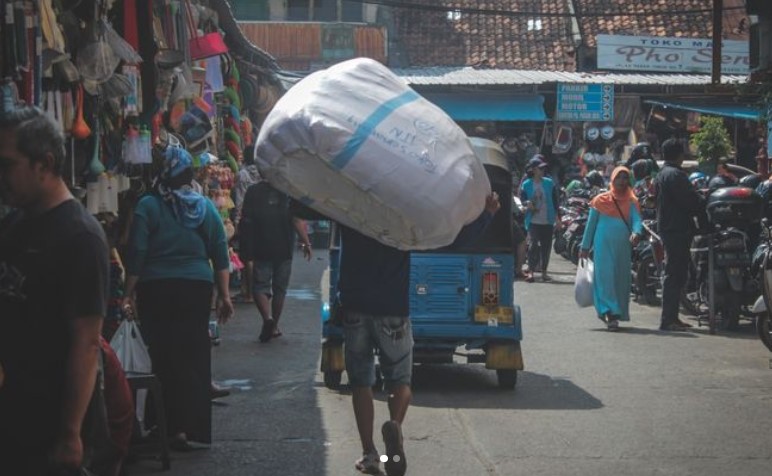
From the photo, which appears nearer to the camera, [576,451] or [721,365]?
[576,451]

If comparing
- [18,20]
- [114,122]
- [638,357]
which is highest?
[18,20]

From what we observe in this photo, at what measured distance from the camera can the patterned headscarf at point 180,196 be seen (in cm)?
754

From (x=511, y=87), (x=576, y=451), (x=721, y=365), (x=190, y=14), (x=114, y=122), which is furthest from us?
(x=511, y=87)

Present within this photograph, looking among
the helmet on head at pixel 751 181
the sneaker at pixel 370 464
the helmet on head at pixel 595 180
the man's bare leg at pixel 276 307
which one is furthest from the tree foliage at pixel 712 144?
the sneaker at pixel 370 464

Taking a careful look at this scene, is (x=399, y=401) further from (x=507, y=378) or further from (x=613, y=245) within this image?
(x=613, y=245)

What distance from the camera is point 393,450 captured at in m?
6.59

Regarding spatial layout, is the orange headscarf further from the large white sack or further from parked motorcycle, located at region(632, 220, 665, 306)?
the large white sack

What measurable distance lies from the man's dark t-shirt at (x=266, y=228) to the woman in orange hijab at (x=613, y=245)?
3345 mm

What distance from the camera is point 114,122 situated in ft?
30.3

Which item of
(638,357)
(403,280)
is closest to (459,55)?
(638,357)

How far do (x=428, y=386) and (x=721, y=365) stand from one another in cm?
285

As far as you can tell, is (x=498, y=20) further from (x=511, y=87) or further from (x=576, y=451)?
(x=576, y=451)

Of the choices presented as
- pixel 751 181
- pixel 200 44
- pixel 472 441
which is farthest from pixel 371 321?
pixel 751 181

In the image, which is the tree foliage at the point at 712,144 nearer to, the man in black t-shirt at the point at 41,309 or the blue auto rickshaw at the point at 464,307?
the blue auto rickshaw at the point at 464,307
